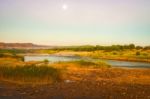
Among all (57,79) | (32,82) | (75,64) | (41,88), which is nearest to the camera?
(41,88)

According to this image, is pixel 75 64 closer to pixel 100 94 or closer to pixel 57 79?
pixel 57 79

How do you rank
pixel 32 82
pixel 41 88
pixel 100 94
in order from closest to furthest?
pixel 100 94
pixel 41 88
pixel 32 82

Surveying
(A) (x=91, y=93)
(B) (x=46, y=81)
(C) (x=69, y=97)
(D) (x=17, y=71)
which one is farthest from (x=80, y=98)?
(D) (x=17, y=71)

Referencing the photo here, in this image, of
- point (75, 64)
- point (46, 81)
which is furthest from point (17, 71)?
point (75, 64)

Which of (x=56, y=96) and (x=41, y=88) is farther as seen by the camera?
(x=41, y=88)

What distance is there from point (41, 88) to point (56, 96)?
7.43 ft

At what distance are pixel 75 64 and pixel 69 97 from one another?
980 inches

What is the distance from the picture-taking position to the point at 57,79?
19.1 metres

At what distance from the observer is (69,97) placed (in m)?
12.5

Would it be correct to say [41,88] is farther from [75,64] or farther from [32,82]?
[75,64]

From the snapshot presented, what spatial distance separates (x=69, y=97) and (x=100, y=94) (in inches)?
68.1

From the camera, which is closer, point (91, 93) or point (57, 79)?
point (91, 93)

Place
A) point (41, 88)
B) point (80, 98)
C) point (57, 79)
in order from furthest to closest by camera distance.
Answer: point (57, 79) < point (41, 88) < point (80, 98)

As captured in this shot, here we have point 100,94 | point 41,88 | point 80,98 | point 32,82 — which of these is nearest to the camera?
point 80,98
